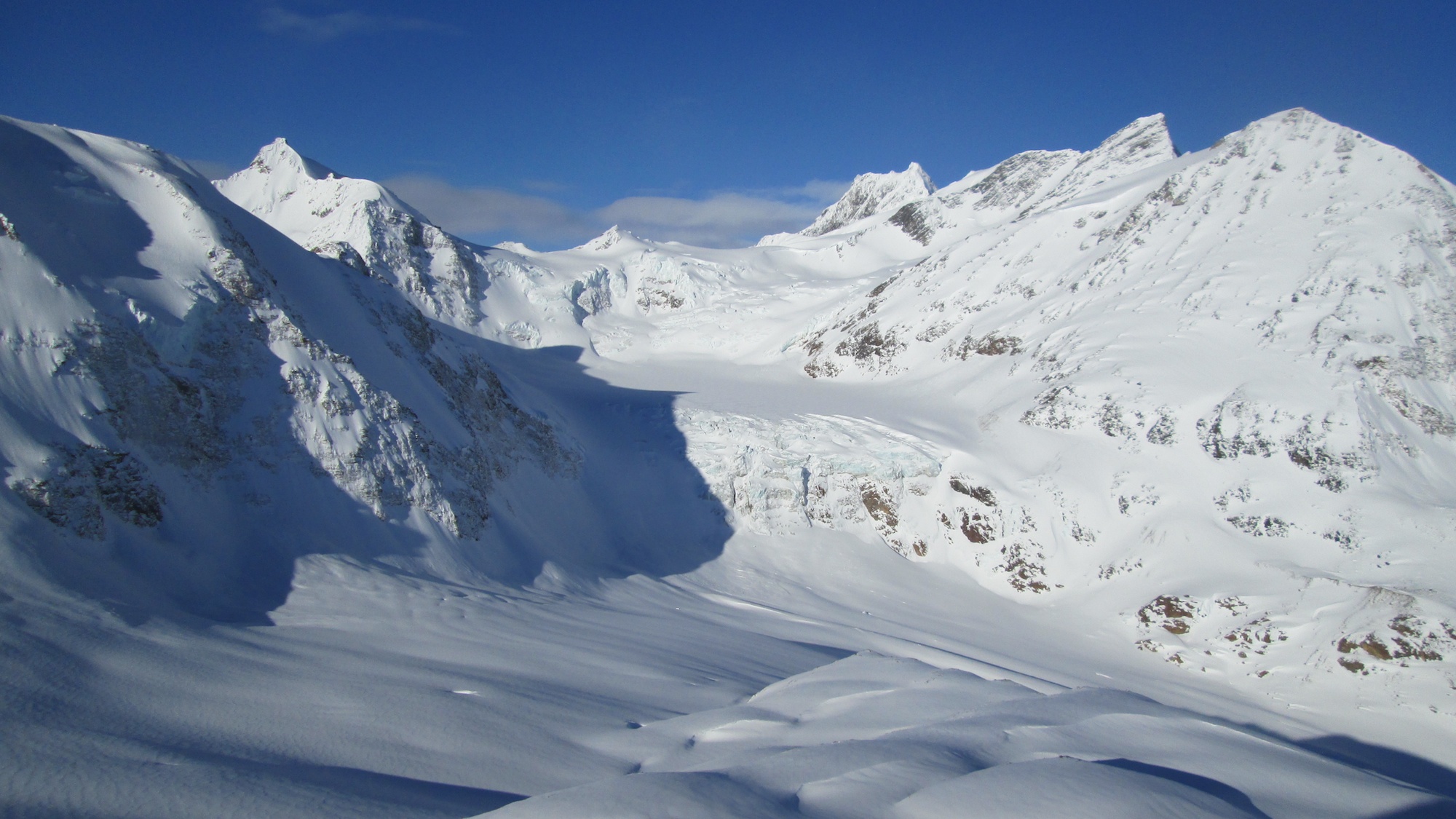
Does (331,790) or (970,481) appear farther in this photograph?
(970,481)

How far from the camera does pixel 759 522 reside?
26.6 metres

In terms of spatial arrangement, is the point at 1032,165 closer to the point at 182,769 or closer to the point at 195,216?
the point at 195,216

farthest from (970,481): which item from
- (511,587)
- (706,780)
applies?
(706,780)

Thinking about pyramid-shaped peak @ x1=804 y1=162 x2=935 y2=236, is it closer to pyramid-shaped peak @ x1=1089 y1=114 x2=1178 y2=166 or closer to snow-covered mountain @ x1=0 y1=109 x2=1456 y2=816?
pyramid-shaped peak @ x1=1089 y1=114 x2=1178 y2=166

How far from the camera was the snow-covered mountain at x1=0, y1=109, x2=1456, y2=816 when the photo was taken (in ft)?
20.6

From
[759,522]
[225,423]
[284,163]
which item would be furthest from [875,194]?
[225,423]

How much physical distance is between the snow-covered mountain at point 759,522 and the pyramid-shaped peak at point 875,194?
132 feet

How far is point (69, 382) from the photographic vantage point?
36.9ft

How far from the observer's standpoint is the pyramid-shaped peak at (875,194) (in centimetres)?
8162

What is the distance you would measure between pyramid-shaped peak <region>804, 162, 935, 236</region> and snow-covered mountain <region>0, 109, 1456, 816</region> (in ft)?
132

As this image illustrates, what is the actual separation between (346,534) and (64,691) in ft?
25.6

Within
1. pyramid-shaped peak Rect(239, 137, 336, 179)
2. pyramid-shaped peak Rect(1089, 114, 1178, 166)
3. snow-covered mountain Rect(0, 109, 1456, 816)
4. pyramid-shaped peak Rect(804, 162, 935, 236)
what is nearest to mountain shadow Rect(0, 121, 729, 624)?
snow-covered mountain Rect(0, 109, 1456, 816)

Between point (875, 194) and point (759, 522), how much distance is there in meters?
67.6

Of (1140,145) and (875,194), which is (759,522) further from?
(875,194)
